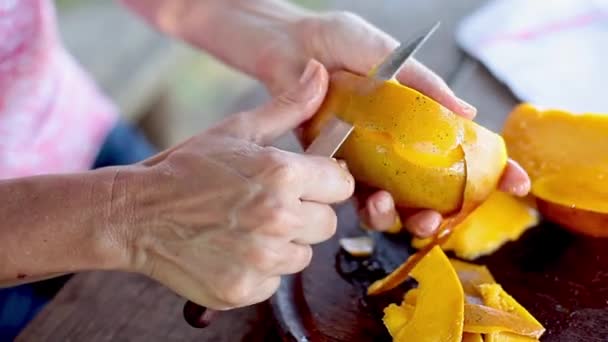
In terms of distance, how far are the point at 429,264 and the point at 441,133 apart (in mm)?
121

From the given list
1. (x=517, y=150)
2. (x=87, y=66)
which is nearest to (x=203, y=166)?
(x=517, y=150)

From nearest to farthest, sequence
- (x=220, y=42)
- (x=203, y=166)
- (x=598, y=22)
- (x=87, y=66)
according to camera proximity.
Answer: (x=203, y=166)
(x=220, y=42)
(x=598, y=22)
(x=87, y=66)

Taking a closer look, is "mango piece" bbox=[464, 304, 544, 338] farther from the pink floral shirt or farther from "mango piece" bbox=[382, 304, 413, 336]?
the pink floral shirt

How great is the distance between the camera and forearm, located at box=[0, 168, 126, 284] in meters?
0.75

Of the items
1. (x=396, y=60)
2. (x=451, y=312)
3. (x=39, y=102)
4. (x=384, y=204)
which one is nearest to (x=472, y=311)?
(x=451, y=312)

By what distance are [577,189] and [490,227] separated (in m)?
0.09

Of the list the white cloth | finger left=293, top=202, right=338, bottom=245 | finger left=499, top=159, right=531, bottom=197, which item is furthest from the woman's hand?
the white cloth

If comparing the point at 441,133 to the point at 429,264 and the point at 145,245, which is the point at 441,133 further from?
the point at 145,245

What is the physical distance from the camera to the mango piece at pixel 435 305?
0.77 meters

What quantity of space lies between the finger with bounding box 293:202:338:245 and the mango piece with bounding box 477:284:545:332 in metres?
0.16

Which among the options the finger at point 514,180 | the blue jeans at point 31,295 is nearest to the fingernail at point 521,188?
the finger at point 514,180

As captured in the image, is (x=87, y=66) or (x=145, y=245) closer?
(x=145, y=245)

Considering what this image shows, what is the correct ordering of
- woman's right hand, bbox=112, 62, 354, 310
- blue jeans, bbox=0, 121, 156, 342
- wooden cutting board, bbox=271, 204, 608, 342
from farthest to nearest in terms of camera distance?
Result: blue jeans, bbox=0, 121, 156, 342
wooden cutting board, bbox=271, 204, 608, 342
woman's right hand, bbox=112, 62, 354, 310

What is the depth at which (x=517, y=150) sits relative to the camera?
0.92 meters
